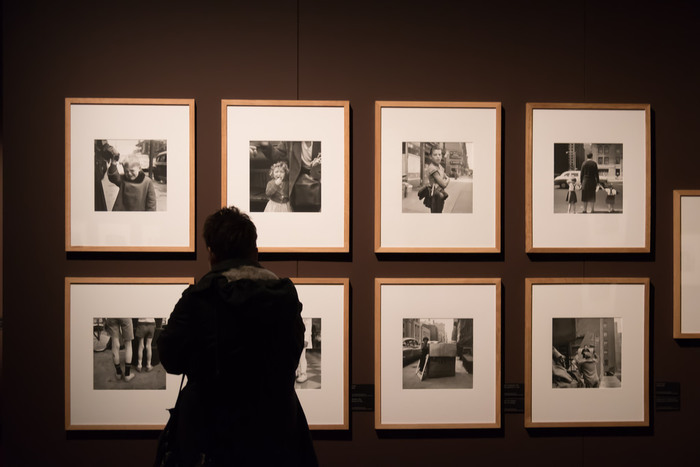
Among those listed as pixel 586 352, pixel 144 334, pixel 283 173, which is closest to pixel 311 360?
pixel 144 334

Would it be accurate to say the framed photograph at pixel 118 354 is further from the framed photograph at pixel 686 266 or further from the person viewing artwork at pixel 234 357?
the framed photograph at pixel 686 266

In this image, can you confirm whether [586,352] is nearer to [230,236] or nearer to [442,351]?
[442,351]

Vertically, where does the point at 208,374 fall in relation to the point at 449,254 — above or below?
below

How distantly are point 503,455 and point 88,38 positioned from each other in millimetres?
3302

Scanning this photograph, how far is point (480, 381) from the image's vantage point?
9.61 ft

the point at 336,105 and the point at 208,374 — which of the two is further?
the point at 336,105

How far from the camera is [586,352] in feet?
9.71

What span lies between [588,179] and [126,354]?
2.76 metres

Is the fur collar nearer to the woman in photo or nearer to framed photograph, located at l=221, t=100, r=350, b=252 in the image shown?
framed photograph, located at l=221, t=100, r=350, b=252

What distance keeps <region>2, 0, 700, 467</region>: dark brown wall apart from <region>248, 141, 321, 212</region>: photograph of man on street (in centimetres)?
24

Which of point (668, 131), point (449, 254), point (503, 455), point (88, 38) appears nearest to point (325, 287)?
Answer: point (449, 254)

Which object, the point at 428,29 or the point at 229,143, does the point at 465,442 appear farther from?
the point at 428,29

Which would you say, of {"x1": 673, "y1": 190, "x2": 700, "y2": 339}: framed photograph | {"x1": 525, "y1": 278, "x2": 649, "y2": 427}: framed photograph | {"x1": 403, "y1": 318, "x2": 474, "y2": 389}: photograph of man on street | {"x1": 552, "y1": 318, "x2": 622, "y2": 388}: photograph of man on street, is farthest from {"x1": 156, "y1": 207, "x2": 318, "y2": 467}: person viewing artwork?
{"x1": 673, "y1": 190, "x2": 700, "y2": 339}: framed photograph

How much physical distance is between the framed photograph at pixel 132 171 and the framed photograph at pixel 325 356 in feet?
2.50
